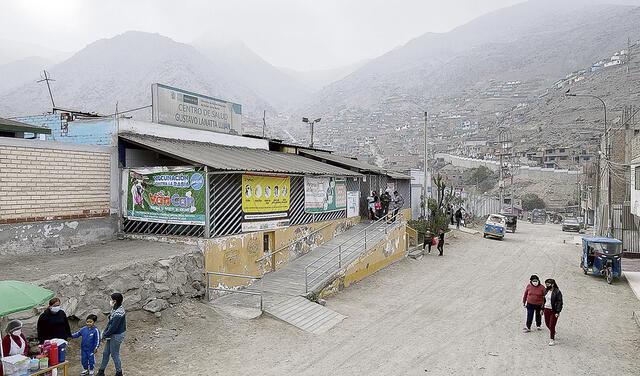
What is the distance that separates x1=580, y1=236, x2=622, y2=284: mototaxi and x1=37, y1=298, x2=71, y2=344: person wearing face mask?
816 inches

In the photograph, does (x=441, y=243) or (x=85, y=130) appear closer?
(x=85, y=130)

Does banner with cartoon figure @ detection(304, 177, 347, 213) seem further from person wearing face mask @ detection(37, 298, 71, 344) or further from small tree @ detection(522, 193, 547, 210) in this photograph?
small tree @ detection(522, 193, 547, 210)

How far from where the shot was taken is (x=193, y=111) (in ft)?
56.5

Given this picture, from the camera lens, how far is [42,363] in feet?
22.1

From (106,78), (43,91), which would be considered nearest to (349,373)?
(43,91)

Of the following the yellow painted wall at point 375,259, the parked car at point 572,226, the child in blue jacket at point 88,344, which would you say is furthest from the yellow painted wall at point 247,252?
the parked car at point 572,226

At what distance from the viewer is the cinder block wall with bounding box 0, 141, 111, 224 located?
434 inches

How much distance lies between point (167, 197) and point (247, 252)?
3.27 meters

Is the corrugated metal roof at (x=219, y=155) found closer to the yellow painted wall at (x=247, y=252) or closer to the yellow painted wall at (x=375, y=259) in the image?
the yellow painted wall at (x=247, y=252)

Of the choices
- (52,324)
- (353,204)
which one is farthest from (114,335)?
(353,204)

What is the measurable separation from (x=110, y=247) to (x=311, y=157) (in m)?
13.9

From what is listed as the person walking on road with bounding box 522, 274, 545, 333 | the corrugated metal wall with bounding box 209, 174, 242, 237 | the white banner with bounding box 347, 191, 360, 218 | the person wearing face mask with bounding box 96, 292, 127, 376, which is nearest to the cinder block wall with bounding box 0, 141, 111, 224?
the corrugated metal wall with bounding box 209, 174, 242, 237

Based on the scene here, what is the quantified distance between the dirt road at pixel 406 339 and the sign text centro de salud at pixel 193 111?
8.28 metres

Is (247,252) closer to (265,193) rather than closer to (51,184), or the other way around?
(265,193)
